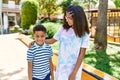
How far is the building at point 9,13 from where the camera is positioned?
37.2 meters

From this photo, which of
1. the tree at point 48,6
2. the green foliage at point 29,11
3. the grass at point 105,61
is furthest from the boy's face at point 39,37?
the tree at point 48,6

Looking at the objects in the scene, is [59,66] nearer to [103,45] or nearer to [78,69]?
[78,69]

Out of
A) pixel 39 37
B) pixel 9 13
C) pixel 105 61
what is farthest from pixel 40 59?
pixel 9 13

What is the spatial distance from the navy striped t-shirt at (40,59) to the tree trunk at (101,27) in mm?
6273

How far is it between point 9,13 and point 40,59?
3609cm

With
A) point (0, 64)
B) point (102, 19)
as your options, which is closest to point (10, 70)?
point (0, 64)

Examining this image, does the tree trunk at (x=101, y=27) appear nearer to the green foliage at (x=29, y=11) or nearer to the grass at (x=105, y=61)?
the grass at (x=105, y=61)

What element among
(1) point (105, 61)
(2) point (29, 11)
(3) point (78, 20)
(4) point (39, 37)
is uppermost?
(2) point (29, 11)

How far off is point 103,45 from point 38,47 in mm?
6551

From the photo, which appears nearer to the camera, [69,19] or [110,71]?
[69,19]

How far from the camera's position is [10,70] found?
797 cm

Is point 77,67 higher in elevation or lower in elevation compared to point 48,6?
lower

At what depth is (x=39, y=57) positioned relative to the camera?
3518 mm

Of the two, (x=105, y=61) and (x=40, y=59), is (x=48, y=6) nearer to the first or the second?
(x=105, y=61)
